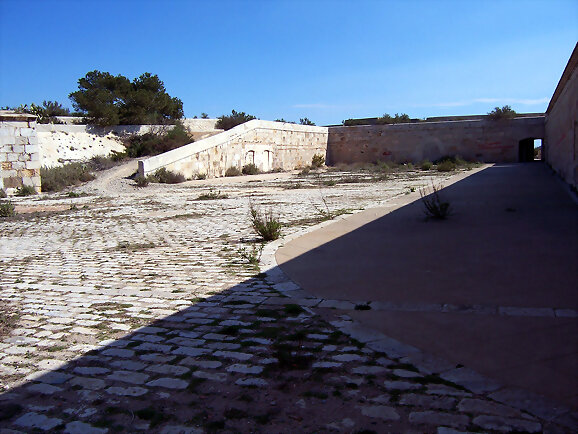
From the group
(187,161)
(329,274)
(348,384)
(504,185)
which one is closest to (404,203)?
(504,185)

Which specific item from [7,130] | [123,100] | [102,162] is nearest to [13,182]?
[7,130]

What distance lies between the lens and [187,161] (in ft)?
82.2

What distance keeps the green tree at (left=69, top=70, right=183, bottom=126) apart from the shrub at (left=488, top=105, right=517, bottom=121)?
2368 centimetres

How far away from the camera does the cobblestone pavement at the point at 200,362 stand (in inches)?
102

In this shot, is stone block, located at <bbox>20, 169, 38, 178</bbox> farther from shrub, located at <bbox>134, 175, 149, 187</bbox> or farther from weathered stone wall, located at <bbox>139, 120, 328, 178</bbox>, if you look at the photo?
weathered stone wall, located at <bbox>139, 120, 328, 178</bbox>

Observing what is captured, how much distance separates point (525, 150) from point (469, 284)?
3296 cm

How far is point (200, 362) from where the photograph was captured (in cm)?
341

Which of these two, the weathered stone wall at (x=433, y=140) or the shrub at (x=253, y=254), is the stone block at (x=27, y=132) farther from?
the weathered stone wall at (x=433, y=140)

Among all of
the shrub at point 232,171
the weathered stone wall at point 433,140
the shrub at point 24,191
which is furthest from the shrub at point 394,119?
the shrub at point 24,191

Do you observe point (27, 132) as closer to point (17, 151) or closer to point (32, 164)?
point (17, 151)

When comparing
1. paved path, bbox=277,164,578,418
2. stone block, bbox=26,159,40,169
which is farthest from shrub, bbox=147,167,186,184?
paved path, bbox=277,164,578,418

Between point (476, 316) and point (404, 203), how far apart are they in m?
8.06

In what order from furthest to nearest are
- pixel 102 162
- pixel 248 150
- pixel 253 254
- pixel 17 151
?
pixel 248 150
pixel 102 162
pixel 17 151
pixel 253 254

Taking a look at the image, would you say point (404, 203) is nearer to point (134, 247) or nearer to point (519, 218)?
point (519, 218)
